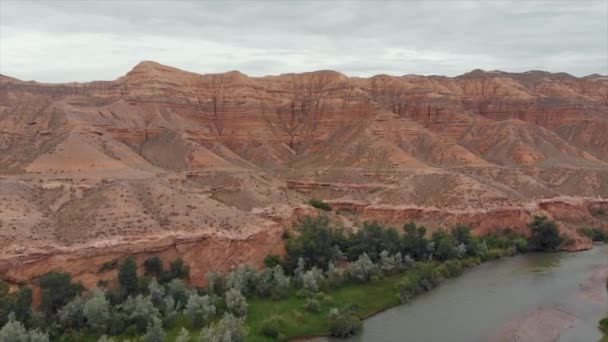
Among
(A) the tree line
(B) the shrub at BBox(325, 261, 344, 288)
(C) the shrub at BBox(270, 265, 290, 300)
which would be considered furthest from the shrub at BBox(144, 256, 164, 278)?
(B) the shrub at BBox(325, 261, 344, 288)

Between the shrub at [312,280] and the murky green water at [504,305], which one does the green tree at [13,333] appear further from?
the murky green water at [504,305]

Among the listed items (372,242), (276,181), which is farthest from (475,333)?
(276,181)

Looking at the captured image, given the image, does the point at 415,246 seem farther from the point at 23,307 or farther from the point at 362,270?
the point at 23,307

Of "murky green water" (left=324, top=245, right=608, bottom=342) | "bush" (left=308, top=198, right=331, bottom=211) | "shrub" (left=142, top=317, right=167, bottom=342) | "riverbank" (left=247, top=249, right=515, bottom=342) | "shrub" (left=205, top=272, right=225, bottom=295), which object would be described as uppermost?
"bush" (left=308, top=198, right=331, bottom=211)

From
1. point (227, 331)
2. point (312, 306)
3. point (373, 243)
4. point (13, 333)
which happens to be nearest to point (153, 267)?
point (227, 331)

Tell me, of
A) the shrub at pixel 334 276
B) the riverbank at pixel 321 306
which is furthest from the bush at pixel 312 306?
the shrub at pixel 334 276

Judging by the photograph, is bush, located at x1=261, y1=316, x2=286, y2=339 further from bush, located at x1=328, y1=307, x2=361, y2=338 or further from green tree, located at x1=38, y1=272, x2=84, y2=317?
green tree, located at x1=38, y1=272, x2=84, y2=317
